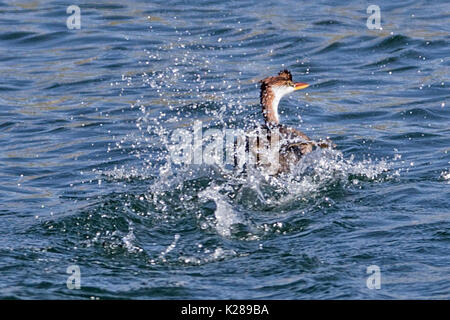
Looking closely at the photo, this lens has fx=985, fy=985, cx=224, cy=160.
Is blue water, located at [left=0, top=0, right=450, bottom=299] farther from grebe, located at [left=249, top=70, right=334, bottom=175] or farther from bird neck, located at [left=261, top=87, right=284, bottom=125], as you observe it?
bird neck, located at [left=261, top=87, right=284, bottom=125]

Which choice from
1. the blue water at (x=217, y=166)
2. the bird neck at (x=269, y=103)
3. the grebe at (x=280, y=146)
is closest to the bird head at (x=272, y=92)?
the bird neck at (x=269, y=103)

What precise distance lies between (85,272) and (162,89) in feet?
20.7

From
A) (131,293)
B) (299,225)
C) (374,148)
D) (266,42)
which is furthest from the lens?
(266,42)

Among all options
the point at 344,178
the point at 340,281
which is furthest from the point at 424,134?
the point at 340,281

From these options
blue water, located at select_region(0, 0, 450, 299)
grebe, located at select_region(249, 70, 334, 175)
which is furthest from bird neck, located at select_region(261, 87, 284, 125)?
blue water, located at select_region(0, 0, 450, 299)

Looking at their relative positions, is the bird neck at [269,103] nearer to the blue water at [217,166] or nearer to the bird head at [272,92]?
the bird head at [272,92]

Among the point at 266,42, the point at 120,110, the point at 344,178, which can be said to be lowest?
the point at 344,178

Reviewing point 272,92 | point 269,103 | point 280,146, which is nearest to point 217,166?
point 280,146

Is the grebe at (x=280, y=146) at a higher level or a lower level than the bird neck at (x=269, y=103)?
lower

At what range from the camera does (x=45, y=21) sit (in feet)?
53.9

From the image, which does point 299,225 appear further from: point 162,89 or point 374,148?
point 162,89

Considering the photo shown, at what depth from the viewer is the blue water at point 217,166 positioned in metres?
6.80

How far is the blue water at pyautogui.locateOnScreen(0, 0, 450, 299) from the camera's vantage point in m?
6.80

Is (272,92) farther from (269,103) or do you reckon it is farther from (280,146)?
(280,146)
